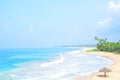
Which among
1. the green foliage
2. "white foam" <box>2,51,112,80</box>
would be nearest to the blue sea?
"white foam" <box>2,51,112,80</box>

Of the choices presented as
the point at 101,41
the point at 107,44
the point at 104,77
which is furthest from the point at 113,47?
the point at 104,77

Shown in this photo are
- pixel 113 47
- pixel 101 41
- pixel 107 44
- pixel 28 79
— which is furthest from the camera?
pixel 101 41

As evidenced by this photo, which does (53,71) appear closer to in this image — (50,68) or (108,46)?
(50,68)

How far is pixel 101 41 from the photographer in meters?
93.5

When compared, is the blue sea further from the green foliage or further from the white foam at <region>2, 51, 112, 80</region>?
the green foliage

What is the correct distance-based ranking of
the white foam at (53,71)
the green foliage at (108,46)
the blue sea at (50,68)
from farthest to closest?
the green foliage at (108,46)
the blue sea at (50,68)
the white foam at (53,71)

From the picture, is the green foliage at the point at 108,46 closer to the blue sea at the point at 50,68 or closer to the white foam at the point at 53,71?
the blue sea at the point at 50,68

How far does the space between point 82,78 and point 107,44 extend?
61.1m

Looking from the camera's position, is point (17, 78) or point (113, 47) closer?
point (17, 78)

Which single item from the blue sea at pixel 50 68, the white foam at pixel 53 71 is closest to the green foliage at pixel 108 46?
the blue sea at pixel 50 68

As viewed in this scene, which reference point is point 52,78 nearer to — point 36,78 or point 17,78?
point 36,78

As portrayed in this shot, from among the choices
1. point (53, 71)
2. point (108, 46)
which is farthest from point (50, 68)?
point (108, 46)

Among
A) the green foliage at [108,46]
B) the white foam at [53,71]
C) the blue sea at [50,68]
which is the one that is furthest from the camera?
the green foliage at [108,46]

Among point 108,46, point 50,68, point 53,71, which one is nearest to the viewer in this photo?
point 53,71
